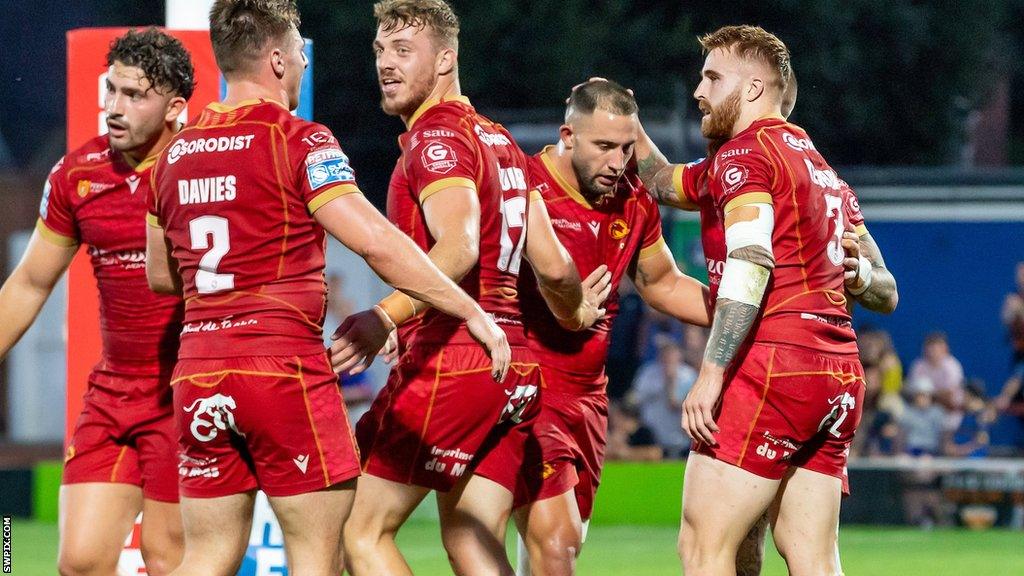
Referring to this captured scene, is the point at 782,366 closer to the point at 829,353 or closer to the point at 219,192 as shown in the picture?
the point at 829,353

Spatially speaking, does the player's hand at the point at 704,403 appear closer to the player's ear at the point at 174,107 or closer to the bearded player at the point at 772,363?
the bearded player at the point at 772,363

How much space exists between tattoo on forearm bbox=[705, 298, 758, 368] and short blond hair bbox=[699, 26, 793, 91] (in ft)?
3.41

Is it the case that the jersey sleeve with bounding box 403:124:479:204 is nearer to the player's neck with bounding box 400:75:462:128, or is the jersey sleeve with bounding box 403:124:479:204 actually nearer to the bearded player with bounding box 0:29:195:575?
the player's neck with bounding box 400:75:462:128

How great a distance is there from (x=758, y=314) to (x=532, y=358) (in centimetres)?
90

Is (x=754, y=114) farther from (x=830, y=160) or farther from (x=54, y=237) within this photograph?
(x=830, y=160)

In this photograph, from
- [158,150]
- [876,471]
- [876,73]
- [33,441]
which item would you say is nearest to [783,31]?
[876,73]

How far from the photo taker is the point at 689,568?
5.90 m

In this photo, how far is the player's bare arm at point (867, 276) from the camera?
6.23 metres

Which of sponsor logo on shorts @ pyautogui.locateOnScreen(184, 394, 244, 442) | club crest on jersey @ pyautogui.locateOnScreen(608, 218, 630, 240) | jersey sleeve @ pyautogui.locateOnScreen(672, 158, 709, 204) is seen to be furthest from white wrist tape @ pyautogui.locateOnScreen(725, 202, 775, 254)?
sponsor logo on shorts @ pyautogui.locateOnScreen(184, 394, 244, 442)

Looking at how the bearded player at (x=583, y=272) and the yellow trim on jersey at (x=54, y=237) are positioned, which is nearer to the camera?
the yellow trim on jersey at (x=54, y=237)

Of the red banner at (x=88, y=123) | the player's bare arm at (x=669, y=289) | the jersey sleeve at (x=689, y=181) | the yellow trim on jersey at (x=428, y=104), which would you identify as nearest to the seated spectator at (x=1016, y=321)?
the player's bare arm at (x=669, y=289)

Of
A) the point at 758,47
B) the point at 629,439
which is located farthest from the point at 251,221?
the point at 629,439

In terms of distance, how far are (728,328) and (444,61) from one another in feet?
5.13

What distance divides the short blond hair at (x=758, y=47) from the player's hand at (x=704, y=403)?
1.25 metres
